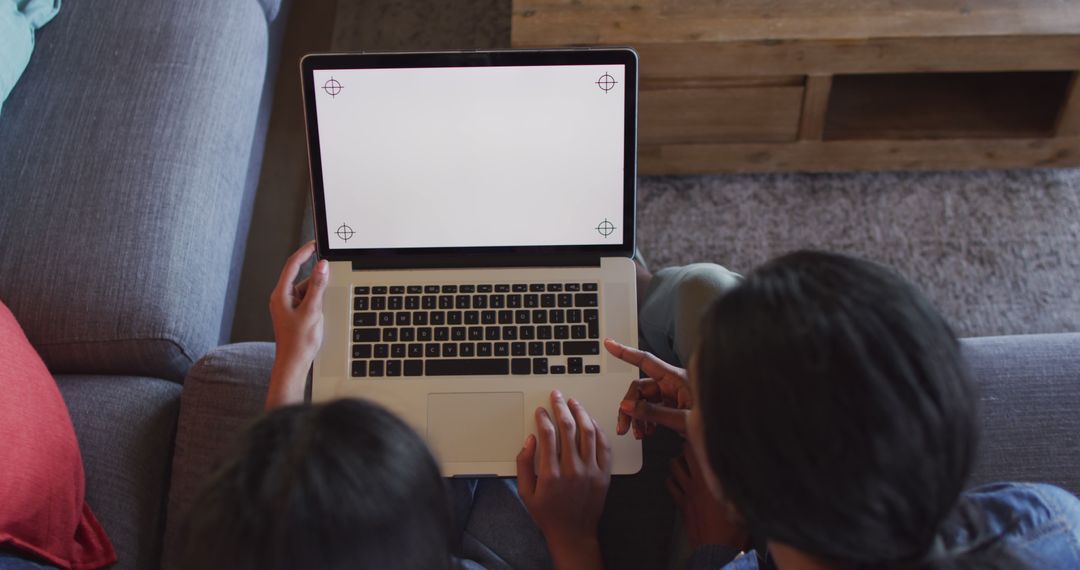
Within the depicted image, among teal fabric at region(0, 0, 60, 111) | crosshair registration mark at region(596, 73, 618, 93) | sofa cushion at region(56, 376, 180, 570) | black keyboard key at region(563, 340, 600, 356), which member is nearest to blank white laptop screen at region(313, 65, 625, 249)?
crosshair registration mark at region(596, 73, 618, 93)

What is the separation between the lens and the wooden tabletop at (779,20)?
1324 mm

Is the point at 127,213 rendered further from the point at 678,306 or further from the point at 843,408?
the point at 843,408

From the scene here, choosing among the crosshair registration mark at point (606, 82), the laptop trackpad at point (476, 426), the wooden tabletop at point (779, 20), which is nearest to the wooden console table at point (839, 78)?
the wooden tabletop at point (779, 20)

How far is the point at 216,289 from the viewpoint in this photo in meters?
1.24

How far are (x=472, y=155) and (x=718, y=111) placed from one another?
650 millimetres

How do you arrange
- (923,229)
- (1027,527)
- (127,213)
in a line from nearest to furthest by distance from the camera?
(1027,527), (127,213), (923,229)

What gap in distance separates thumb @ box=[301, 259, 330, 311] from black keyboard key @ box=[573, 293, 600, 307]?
288mm

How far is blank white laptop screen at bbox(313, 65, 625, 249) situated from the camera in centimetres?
96

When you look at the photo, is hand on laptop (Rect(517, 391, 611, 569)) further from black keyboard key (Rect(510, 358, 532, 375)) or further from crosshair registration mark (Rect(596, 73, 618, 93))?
crosshair registration mark (Rect(596, 73, 618, 93))

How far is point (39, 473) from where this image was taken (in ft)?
2.96

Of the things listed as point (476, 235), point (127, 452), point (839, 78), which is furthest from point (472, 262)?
point (839, 78)

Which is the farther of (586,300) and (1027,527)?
(586,300)

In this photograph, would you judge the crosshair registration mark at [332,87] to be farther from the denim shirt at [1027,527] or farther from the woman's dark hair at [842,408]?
the denim shirt at [1027,527]

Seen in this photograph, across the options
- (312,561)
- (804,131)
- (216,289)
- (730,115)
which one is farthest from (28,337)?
(804,131)
